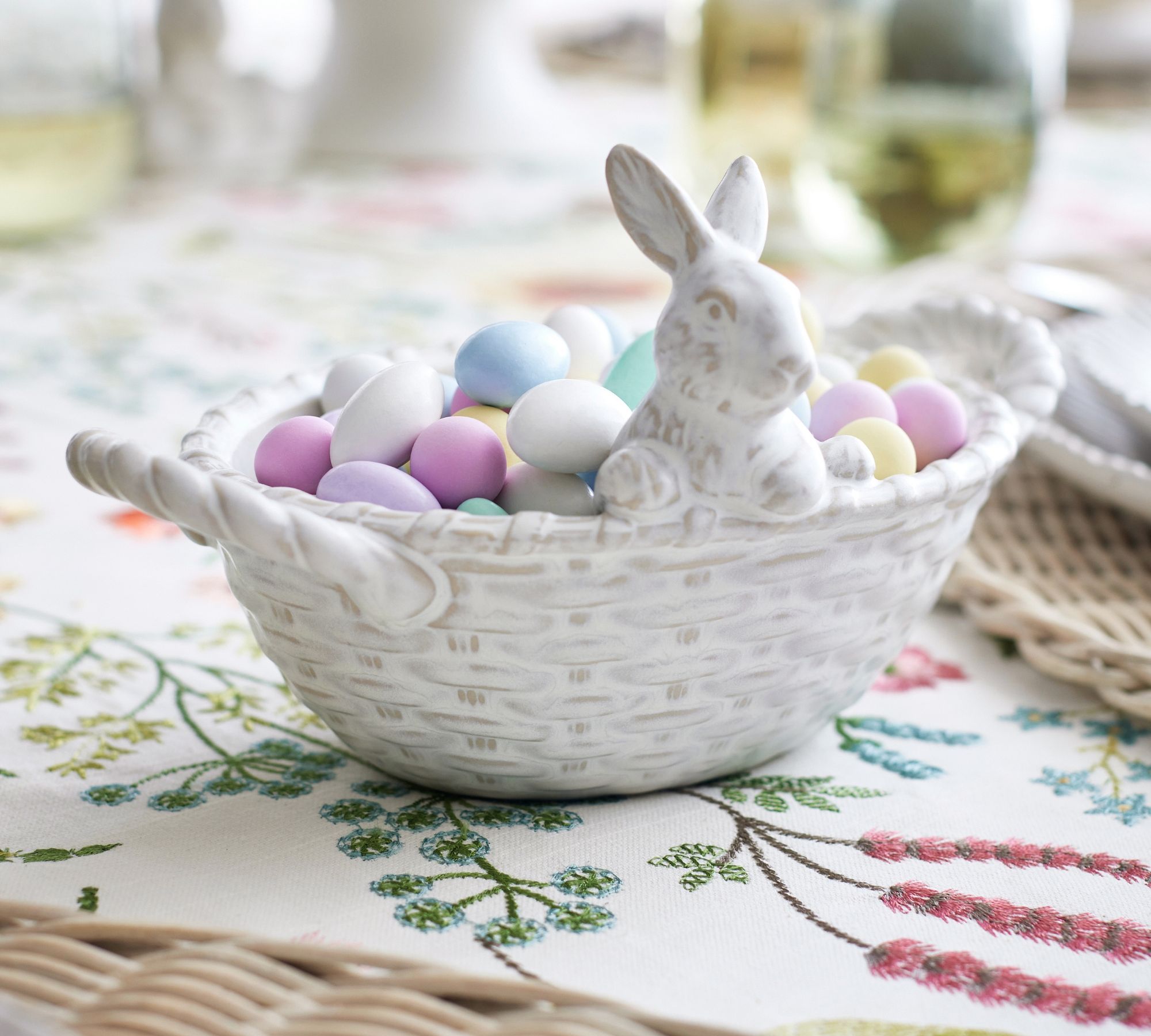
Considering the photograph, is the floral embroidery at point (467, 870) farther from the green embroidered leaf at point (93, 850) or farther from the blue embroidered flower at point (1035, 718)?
the blue embroidered flower at point (1035, 718)

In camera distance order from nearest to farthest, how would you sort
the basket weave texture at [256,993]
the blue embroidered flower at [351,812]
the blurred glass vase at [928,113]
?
the basket weave texture at [256,993] < the blue embroidered flower at [351,812] < the blurred glass vase at [928,113]

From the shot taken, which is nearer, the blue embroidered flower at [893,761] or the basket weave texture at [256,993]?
the basket weave texture at [256,993]

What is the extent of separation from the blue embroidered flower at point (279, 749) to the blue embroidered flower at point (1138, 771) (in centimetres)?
25

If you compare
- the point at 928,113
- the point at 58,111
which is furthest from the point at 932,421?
the point at 58,111

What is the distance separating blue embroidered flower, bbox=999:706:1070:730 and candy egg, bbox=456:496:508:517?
0.20 meters

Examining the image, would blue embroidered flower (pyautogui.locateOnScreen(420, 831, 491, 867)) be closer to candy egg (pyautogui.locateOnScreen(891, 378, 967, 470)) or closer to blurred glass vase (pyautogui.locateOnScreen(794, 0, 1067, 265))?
candy egg (pyautogui.locateOnScreen(891, 378, 967, 470))

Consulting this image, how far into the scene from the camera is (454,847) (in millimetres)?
325

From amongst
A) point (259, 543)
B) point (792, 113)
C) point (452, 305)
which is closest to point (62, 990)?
point (259, 543)

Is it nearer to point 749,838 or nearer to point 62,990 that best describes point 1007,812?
point 749,838

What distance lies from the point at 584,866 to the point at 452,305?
628 millimetres

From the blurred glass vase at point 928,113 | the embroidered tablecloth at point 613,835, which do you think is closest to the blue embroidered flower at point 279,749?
the embroidered tablecloth at point 613,835

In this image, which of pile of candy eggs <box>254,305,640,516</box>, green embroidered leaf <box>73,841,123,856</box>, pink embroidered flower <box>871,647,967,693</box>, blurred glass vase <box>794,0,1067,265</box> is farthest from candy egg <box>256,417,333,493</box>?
blurred glass vase <box>794,0,1067,265</box>

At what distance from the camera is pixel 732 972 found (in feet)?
0.93

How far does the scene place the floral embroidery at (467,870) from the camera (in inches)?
11.7
